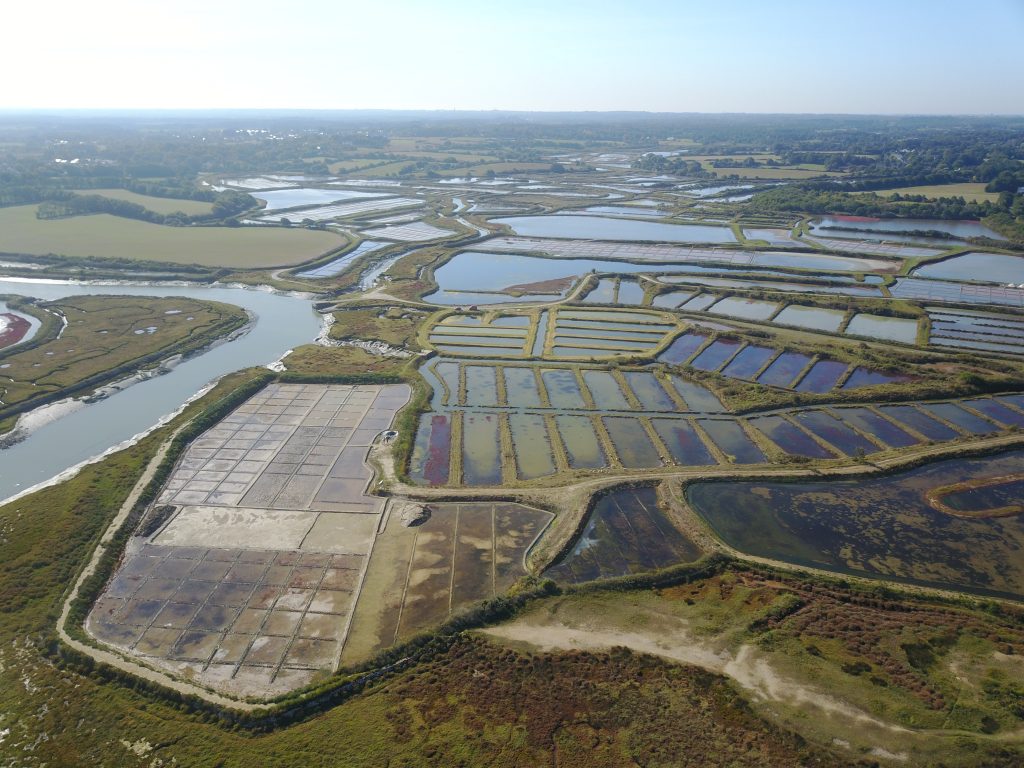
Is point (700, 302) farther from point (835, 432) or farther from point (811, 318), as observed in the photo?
point (835, 432)

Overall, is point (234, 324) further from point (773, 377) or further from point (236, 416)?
point (773, 377)

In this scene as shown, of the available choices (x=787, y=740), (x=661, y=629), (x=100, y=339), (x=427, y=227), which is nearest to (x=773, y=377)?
(x=661, y=629)

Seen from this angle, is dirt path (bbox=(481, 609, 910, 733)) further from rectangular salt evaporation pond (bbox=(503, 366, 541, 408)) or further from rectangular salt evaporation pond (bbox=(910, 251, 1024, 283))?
rectangular salt evaporation pond (bbox=(910, 251, 1024, 283))

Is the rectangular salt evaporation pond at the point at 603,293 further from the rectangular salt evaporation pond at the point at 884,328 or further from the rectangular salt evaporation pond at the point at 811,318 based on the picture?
the rectangular salt evaporation pond at the point at 884,328

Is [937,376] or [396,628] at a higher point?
[937,376]

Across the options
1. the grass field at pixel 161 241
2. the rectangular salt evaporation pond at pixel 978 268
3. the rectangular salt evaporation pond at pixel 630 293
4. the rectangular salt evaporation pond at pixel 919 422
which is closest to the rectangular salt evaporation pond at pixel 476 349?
the rectangular salt evaporation pond at pixel 630 293

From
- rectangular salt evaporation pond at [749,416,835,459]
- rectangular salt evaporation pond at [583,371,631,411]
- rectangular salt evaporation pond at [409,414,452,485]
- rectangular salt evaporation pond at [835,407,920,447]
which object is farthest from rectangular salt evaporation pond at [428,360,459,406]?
rectangular salt evaporation pond at [835,407,920,447]

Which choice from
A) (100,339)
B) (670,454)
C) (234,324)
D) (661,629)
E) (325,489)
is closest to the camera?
(661,629)
